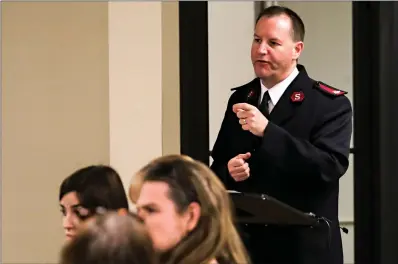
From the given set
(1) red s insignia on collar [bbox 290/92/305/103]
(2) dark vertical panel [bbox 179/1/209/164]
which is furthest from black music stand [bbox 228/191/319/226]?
→ (2) dark vertical panel [bbox 179/1/209/164]

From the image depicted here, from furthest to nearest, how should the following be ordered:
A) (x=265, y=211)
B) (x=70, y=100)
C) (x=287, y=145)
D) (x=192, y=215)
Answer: (x=70, y=100), (x=287, y=145), (x=265, y=211), (x=192, y=215)

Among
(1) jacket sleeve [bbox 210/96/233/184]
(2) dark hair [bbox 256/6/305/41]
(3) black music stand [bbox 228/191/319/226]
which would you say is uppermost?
(2) dark hair [bbox 256/6/305/41]

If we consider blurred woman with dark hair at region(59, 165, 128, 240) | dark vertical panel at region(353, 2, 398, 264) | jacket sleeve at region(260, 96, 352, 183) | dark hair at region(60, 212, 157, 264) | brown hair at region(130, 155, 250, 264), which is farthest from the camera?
dark vertical panel at region(353, 2, 398, 264)

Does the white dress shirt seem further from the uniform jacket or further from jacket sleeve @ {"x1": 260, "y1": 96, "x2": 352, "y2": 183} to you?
jacket sleeve @ {"x1": 260, "y1": 96, "x2": 352, "y2": 183}

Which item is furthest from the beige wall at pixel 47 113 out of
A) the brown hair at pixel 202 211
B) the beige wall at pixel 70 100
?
the brown hair at pixel 202 211

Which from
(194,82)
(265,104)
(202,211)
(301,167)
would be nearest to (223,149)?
(265,104)

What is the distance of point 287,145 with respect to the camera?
2.03 metres

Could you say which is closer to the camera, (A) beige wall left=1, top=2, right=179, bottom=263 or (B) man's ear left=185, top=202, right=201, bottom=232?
(B) man's ear left=185, top=202, right=201, bottom=232

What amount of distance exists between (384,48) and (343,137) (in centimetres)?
80

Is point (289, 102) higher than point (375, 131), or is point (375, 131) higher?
point (289, 102)

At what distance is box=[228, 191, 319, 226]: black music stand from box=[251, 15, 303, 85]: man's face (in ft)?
1.61

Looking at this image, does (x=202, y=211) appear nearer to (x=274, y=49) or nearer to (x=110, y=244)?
(x=110, y=244)

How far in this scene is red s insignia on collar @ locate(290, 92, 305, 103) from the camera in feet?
7.09

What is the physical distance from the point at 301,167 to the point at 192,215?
0.63m
